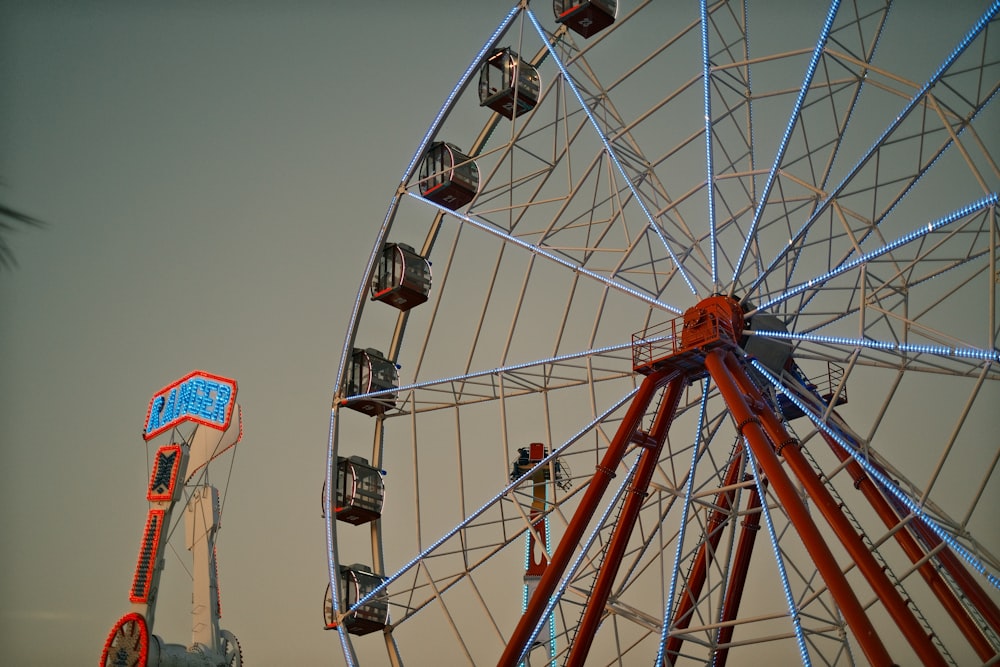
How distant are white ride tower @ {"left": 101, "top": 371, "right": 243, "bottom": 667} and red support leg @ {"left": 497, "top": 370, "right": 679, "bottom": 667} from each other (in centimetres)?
1453

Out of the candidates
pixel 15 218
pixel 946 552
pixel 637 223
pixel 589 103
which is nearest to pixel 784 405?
pixel 946 552

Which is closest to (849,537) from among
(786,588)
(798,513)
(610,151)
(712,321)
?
(798,513)

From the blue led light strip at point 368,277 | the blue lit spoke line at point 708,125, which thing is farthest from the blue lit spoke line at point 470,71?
the blue lit spoke line at point 708,125

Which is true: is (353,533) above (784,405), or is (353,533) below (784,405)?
above

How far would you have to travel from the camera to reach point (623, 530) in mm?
18281

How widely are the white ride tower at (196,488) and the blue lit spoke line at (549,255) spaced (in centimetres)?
1132

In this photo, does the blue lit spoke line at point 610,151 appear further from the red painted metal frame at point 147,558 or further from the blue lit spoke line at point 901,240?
the red painted metal frame at point 147,558

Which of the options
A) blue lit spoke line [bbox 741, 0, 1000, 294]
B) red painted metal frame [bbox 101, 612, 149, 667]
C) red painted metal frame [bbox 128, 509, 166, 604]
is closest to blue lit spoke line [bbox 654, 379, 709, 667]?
blue lit spoke line [bbox 741, 0, 1000, 294]

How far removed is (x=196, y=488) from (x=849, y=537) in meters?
22.0

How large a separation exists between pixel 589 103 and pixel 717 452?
2247 cm

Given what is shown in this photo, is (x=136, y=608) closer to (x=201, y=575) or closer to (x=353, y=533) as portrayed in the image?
(x=201, y=575)

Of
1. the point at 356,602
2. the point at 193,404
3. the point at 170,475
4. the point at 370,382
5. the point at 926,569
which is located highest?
the point at 193,404

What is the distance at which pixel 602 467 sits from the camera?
18406 mm

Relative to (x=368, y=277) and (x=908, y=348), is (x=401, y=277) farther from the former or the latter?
(x=908, y=348)
